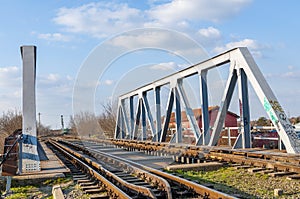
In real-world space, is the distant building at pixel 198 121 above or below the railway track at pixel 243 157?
above

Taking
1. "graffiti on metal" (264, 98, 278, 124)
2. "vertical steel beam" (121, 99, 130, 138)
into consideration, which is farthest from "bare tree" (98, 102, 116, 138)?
"graffiti on metal" (264, 98, 278, 124)

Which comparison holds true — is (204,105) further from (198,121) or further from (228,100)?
(198,121)

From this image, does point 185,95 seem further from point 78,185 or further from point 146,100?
point 78,185

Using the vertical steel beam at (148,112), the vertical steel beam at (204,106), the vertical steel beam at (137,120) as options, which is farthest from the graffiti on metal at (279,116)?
the vertical steel beam at (137,120)

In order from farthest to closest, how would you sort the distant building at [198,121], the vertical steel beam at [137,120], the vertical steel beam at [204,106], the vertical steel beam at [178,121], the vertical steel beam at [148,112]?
the vertical steel beam at [137,120] → the vertical steel beam at [148,112] → the distant building at [198,121] → the vertical steel beam at [178,121] → the vertical steel beam at [204,106]

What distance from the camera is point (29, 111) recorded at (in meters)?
9.48

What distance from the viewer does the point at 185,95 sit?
603 inches

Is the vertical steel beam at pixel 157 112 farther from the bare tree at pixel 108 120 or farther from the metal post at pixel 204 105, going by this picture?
the bare tree at pixel 108 120

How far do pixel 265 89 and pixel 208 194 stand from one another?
18.0ft

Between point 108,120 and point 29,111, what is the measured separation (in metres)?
25.8

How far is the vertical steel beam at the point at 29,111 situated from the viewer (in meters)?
9.45

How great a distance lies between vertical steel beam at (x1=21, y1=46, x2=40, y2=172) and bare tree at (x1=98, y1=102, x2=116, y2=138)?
24.5 m

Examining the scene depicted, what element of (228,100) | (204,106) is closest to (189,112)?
(204,106)

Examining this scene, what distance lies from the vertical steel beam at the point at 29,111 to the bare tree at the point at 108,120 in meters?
24.5
